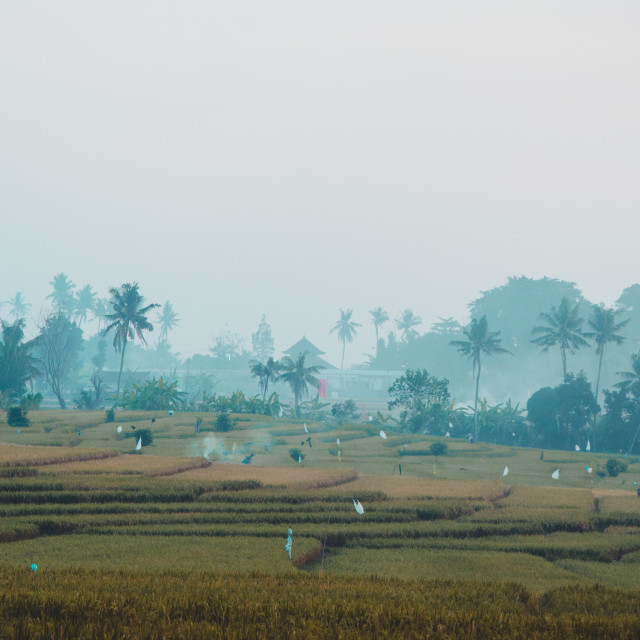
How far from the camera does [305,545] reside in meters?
14.8

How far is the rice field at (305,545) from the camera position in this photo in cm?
788

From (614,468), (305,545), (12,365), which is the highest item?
(12,365)

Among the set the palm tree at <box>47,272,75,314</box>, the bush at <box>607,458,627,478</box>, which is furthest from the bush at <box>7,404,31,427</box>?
the palm tree at <box>47,272,75,314</box>

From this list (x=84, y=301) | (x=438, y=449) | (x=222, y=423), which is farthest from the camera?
(x=84, y=301)

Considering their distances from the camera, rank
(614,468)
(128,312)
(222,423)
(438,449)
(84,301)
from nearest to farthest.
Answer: (614,468)
(438,449)
(222,423)
(128,312)
(84,301)

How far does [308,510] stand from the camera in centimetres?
1881

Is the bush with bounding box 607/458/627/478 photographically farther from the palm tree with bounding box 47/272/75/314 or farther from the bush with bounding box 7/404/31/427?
the palm tree with bounding box 47/272/75/314

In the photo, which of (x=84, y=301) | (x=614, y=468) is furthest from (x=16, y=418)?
(x=84, y=301)

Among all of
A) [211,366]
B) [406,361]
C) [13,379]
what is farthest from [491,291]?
[13,379]

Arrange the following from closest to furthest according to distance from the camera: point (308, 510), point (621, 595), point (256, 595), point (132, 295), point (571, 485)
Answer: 1. point (256, 595)
2. point (621, 595)
3. point (308, 510)
4. point (571, 485)
5. point (132, 295)

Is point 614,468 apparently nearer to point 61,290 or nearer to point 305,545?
point 305,545

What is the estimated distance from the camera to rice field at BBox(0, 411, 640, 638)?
25.8 feet

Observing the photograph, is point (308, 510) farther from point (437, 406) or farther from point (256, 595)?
point (437, 406)

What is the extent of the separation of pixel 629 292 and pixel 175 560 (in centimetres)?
11522
